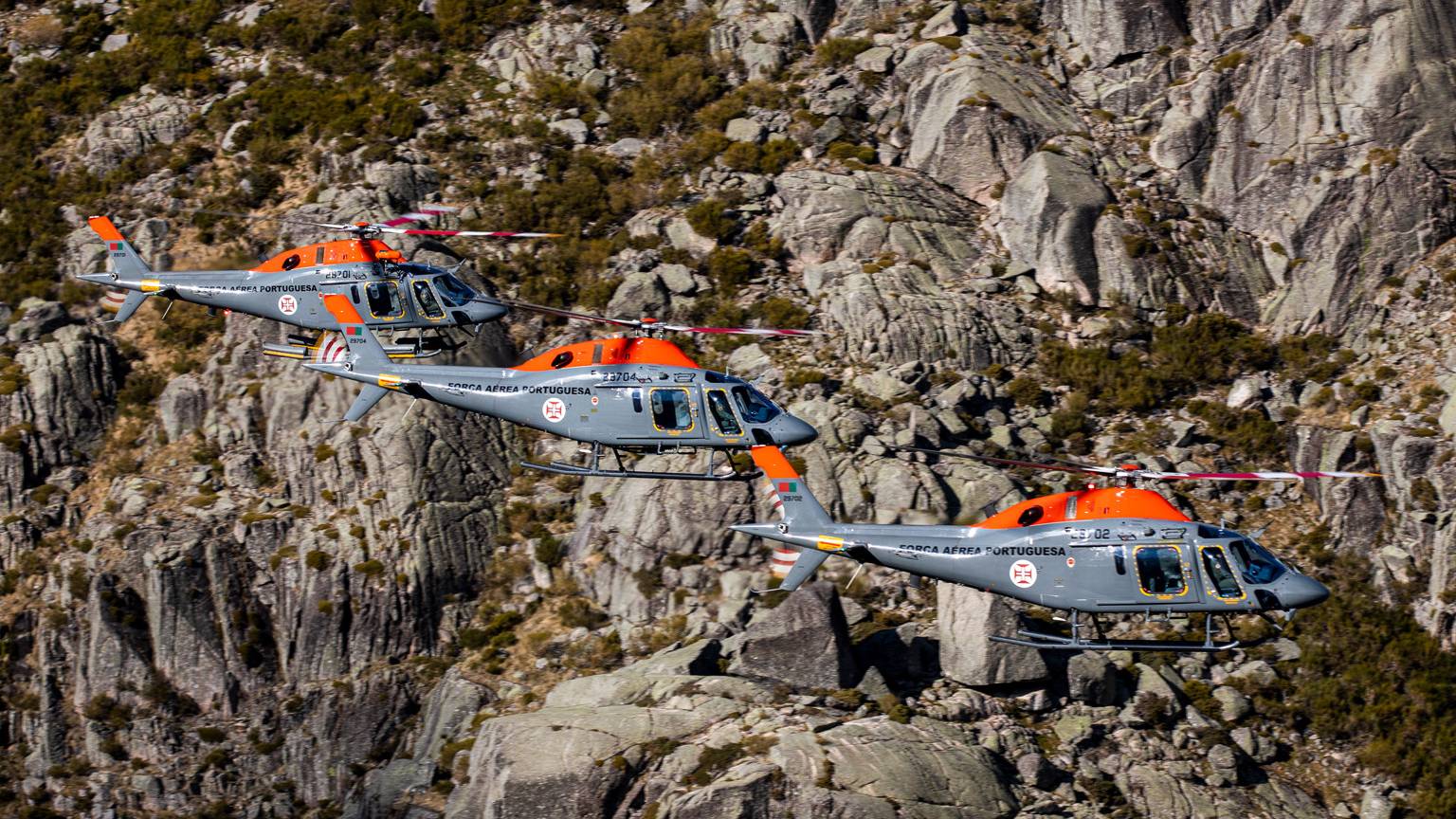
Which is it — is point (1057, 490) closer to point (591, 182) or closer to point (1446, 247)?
point (1446, 247)

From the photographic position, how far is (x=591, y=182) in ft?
213

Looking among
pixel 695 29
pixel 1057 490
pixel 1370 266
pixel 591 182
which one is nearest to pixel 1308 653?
pixel 1057 490

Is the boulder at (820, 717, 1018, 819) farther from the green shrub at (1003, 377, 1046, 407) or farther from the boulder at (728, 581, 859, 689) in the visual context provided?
the green shrub at (1003, 377, 1046, 407)

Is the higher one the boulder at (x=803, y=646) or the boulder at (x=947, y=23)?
the boulder at (x=947, y=23)

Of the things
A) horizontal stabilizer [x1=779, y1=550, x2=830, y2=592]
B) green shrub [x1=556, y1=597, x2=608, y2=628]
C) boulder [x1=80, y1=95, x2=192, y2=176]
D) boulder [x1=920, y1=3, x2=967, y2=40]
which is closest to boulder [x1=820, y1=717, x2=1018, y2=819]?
horizontal stabilizer [x1=779, y1=550, x2=830, y2=592]

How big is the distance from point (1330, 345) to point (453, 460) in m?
31.3

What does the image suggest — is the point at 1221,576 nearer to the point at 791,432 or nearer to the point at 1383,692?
the point at 791,432

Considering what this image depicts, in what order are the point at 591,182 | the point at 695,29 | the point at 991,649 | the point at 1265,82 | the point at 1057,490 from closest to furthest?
the point at 991,649 → the point at 1057,490 → the point at 1265,82 → the point at 591,182 → the point at 695,29

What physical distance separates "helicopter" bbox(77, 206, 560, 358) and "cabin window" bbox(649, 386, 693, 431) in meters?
Result: 7.27

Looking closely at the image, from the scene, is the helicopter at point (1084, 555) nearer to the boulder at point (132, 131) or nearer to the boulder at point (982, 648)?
the boulder at point (982, 648)

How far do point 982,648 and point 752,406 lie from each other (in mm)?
13462

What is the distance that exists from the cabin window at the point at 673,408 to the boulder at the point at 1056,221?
25.0m

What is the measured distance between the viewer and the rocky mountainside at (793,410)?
46.9 metres

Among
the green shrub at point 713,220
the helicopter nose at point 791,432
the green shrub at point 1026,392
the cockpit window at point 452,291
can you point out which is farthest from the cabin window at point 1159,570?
the green shrub at point 713,220
